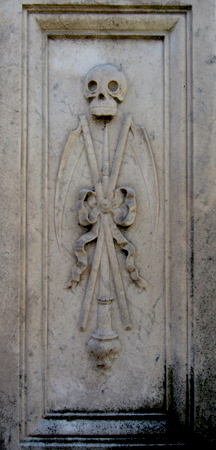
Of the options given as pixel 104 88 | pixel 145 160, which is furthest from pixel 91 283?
pixel 104 88

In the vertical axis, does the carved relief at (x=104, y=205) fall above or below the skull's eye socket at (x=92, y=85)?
below

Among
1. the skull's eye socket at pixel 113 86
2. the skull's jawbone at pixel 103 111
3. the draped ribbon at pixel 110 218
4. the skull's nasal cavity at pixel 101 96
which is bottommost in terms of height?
the draped ribbon at pixel 110 218

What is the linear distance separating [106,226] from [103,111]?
0.60m

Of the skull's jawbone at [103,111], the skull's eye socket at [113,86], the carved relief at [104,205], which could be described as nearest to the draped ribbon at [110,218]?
the carved relief at [104,205]

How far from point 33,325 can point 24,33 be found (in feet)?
5.01

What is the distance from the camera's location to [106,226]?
1.76 metres

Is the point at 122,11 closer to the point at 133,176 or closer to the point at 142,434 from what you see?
the point at 133,176

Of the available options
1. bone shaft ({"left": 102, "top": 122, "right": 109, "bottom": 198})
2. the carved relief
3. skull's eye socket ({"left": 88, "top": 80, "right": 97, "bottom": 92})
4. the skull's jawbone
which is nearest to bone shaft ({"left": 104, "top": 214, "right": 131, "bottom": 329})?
the carved relief

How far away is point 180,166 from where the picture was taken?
5.74ft

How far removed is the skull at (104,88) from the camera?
1727mm

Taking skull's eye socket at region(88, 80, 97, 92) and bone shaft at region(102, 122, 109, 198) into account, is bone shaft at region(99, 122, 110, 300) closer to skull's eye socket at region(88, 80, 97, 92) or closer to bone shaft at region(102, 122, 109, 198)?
bone shaft at region(102, 122, 109, 198)

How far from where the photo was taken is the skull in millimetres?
1727

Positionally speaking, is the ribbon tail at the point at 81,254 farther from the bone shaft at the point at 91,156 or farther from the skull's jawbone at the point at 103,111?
the skull's jawbone at the point at 103,111

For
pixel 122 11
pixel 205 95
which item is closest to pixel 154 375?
pixel 205 95
